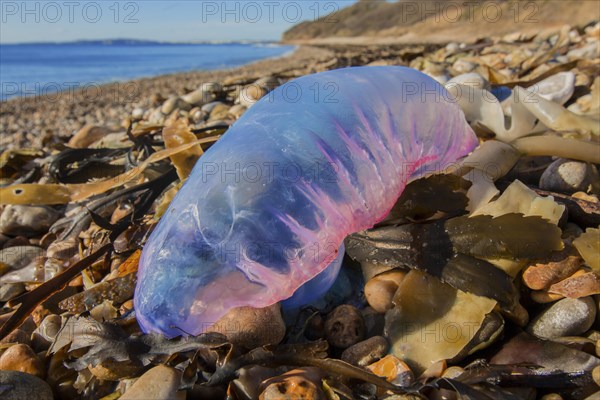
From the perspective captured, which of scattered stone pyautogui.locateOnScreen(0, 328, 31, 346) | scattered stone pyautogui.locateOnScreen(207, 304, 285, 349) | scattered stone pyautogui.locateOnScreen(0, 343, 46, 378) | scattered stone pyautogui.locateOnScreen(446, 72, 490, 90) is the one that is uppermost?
scattered stone pyautogui.locateOnScreen(446, 72, 490, 90)

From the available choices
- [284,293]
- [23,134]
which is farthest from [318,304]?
[23,134]

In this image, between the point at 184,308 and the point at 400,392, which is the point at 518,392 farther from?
the point at 184,308


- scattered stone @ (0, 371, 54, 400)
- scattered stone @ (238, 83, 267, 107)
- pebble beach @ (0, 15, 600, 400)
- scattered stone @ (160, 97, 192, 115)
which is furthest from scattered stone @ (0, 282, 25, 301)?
scattered stone @ (160, 97, 192, 115)

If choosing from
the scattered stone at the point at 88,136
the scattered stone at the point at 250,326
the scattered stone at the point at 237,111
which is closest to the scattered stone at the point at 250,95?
the scattered stone at the point at 237,111

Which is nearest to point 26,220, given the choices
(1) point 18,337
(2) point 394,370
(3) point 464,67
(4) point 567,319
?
(1) point 18,337

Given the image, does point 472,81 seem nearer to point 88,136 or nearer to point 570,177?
point 570,177

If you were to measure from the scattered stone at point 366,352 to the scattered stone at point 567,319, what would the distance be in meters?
0.42

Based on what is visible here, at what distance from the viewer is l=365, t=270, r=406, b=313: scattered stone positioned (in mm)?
1500

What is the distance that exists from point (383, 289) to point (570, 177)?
3.00 feet

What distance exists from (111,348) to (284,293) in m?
0.51

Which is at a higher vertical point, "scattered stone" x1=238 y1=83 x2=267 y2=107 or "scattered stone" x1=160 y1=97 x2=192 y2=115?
"scattered stone" x1=238 y1=83 x2=267 y2=107

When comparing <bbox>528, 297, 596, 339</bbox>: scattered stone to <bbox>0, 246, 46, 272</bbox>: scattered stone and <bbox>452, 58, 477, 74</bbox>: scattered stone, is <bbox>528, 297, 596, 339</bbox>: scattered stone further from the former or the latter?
Answer: <bbox>452, 58, 477, 74</bbox>: scattered stone

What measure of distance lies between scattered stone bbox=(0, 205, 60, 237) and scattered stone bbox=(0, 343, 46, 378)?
3.83 ft

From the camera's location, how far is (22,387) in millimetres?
1285
